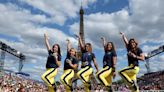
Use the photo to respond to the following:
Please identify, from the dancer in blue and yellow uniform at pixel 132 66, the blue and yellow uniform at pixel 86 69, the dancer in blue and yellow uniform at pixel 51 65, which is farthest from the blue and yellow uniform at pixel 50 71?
the dancer in blue and yellow uniform at pixel 132 66

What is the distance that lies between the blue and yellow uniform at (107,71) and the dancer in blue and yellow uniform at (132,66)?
734 mm

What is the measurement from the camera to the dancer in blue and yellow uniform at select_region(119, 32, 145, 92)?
33.8 feet

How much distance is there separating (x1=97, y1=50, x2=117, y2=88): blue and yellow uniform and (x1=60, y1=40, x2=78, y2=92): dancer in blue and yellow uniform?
1.28 m

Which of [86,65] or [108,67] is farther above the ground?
[86,65]

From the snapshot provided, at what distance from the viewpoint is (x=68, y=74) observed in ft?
39.1

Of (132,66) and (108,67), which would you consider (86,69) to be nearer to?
(108,67)

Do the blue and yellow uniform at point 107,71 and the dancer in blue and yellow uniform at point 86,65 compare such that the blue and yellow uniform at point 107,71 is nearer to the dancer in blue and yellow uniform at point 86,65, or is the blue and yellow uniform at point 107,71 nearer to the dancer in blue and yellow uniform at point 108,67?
the dancer in blue and yellow uniform at point 108,67

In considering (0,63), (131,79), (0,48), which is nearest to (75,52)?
(131,79)

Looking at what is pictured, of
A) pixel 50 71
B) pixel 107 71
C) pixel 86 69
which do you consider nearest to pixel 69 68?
pixel 86 69

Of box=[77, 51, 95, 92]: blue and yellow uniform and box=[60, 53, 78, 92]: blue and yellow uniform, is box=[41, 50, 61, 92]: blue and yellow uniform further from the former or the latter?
box=[77, 51, 95, 92]: blue and yellow uniform

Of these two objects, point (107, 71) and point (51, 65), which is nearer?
point (107, 71)

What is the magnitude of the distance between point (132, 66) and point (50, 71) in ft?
9.65

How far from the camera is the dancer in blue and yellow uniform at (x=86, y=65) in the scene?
466 inches

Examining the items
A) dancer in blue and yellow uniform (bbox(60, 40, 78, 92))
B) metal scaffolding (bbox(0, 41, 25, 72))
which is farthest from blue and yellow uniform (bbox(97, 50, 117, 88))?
metal scaffolding (bbox(0, 41, 25, 72))
